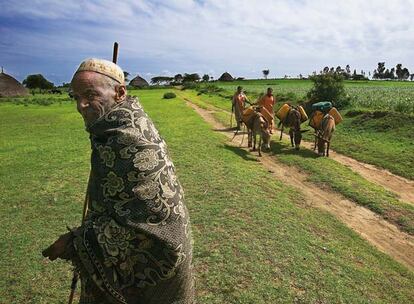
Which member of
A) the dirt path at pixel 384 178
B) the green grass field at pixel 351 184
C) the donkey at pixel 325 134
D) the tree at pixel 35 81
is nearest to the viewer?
the green grass field at pixel 351 184

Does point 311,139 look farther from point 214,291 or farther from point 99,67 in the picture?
point 99,67

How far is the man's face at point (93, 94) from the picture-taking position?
2.44 m

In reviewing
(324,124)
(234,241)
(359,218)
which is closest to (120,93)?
(234,241)

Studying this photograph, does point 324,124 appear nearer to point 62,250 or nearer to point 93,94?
point 93,94

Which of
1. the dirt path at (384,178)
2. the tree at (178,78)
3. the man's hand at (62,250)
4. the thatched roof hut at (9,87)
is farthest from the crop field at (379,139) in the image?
the tree at (178,78)

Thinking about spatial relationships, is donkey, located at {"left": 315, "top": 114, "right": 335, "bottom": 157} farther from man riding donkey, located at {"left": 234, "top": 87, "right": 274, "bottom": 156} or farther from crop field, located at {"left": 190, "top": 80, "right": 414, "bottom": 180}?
man riding donkey, located at {"left": 234, "top": 87, "right": 274, "bottom": 156}

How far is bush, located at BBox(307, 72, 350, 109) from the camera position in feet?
82.1

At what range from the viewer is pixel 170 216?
233cm

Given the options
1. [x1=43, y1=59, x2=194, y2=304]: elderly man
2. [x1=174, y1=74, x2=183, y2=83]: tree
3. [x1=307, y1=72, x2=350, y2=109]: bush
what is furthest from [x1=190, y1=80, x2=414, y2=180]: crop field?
[x1=174, y1=74, x2=183, y2=83]: tree

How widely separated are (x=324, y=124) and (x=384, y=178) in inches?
133

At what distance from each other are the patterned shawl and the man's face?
3.9 inches

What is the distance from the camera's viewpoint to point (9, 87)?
51.7 meters

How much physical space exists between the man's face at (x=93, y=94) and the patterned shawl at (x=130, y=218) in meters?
0.10

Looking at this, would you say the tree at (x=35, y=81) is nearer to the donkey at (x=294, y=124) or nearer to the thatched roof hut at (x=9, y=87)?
the thatched roof hut at (x=9, y=87)
